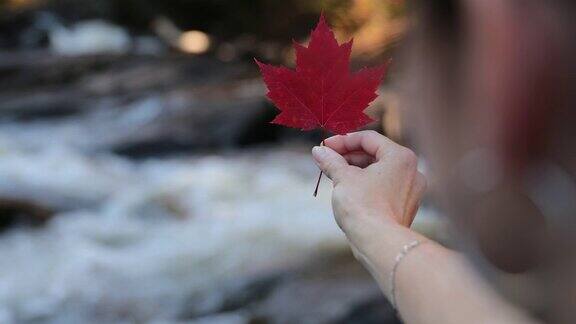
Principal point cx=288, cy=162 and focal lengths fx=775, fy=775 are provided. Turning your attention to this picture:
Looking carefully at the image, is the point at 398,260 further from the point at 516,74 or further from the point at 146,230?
the point at 146,230

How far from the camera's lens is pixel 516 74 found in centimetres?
40

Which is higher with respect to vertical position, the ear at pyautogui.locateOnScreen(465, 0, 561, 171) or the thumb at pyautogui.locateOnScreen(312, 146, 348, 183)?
the thumb at pyautogui.locateOnScreen(312, 146, 348, 183)

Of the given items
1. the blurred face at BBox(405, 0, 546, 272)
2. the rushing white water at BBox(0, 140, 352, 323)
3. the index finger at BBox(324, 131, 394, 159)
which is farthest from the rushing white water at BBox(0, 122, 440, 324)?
the blurred face at BBox(405, 0, 546, 272)

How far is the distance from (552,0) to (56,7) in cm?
1542

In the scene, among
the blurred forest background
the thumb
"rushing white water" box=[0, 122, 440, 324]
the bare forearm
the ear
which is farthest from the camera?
"rushing white water" box=[0, 122, 440, 324]

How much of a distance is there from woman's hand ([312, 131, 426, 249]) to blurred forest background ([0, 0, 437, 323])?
0.16 m

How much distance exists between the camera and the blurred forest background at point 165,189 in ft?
12.3

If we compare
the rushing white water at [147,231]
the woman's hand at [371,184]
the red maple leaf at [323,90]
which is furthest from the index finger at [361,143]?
the rushing white water at [147,231]

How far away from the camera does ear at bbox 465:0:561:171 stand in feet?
1.31

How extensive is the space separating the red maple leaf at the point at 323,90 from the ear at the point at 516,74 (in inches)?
15.4

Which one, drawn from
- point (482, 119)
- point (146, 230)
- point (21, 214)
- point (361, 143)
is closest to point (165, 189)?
point (146, 230)

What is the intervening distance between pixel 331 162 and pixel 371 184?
6 cm

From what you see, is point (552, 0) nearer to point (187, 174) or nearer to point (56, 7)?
point (187, 174)

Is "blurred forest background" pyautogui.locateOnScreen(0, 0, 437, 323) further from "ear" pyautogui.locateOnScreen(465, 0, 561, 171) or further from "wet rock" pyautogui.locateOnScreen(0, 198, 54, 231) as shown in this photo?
"ear" pyautogui.locateOnScreen(465, 0, 561, 171)
